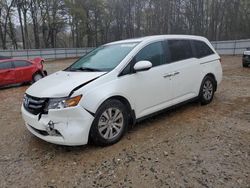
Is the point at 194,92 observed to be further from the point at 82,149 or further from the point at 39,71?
the point at 39,71

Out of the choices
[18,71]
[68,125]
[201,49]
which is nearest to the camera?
[68,125]

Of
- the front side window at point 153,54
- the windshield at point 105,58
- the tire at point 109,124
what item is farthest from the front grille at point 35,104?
the front side window at point 153,54

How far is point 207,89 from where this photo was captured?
16.7ft

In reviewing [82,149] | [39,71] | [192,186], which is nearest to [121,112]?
[82,149]

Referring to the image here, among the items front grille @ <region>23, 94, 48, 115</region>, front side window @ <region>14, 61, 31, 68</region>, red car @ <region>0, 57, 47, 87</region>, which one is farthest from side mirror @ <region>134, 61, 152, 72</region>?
front side window @ <region>14, 61, 31, 68</region>

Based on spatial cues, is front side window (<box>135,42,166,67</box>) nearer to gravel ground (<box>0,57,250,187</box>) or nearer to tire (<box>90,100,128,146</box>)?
A: tire (<box>90,100,128,146</box>)

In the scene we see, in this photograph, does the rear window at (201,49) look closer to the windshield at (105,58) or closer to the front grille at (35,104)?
the windshield at (105,58)

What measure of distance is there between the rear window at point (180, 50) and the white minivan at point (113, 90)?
0.02 meters

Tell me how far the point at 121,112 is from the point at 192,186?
1.46 meters

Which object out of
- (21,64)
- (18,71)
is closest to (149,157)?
(18,71)

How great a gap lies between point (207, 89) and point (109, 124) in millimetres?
2807

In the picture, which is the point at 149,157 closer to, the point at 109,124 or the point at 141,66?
A: the point at 109,124

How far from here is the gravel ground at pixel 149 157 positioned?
2.59 meters

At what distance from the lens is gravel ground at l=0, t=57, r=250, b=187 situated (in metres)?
2.59
